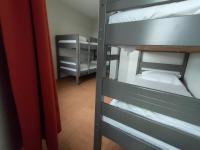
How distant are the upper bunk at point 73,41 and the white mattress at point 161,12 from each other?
201 cm

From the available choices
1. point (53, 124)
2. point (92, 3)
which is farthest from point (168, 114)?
point (92, 3)

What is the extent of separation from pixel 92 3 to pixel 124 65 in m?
1.75

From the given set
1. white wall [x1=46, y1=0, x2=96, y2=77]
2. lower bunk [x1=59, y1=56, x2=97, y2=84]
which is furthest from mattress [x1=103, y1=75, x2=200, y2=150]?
white wall [x1=46, y1=0, x2=96, y2=77]

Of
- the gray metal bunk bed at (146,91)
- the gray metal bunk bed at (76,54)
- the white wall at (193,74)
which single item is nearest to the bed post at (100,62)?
the gray metal bunk bed at (146,91)

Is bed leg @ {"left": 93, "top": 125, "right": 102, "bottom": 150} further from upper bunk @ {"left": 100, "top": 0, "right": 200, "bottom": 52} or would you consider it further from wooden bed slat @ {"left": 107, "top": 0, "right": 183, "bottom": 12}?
wooden bed slat @ {"left": 107, "top": 0, "right": 183, "bottom": 12}

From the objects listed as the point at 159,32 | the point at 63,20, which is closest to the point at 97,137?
the point at 159,32

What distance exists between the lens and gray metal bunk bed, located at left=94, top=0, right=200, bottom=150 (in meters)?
0.49

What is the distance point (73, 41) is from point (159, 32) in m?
2.33

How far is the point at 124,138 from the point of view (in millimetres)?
731

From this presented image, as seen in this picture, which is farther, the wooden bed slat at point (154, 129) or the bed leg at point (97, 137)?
the bed leg at point (97, 137)

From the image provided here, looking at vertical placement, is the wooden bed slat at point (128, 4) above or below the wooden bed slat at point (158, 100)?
above

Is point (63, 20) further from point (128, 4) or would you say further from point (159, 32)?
point (159, 32)

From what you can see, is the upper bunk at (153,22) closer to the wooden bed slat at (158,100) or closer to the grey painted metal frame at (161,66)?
the wooden bed slat at (158,100)

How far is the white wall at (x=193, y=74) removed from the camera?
1.26 m
